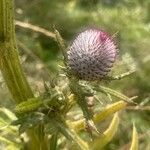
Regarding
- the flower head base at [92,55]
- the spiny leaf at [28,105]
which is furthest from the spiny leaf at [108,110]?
the spiny leaf at [28,105]

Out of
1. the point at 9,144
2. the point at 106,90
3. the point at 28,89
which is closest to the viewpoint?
the point at 106,90

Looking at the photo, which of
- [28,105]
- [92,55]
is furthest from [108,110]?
[28,105]

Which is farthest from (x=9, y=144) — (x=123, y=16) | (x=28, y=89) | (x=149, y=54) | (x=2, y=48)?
(x=123, y=16)

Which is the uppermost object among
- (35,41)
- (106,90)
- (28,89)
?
(35,41)

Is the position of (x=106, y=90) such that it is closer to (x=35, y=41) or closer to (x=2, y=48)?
(x=2, y=48)

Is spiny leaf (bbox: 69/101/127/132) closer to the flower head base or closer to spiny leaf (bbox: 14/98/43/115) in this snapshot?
the flower head base

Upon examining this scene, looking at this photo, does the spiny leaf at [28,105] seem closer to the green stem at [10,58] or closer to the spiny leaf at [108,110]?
the green stem at [10,58]

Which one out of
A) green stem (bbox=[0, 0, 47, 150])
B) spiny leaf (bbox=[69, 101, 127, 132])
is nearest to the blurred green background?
spiny leaf (bbox=[69, 101, 127, 132])

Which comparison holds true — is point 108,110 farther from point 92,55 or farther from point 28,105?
point 28,105
